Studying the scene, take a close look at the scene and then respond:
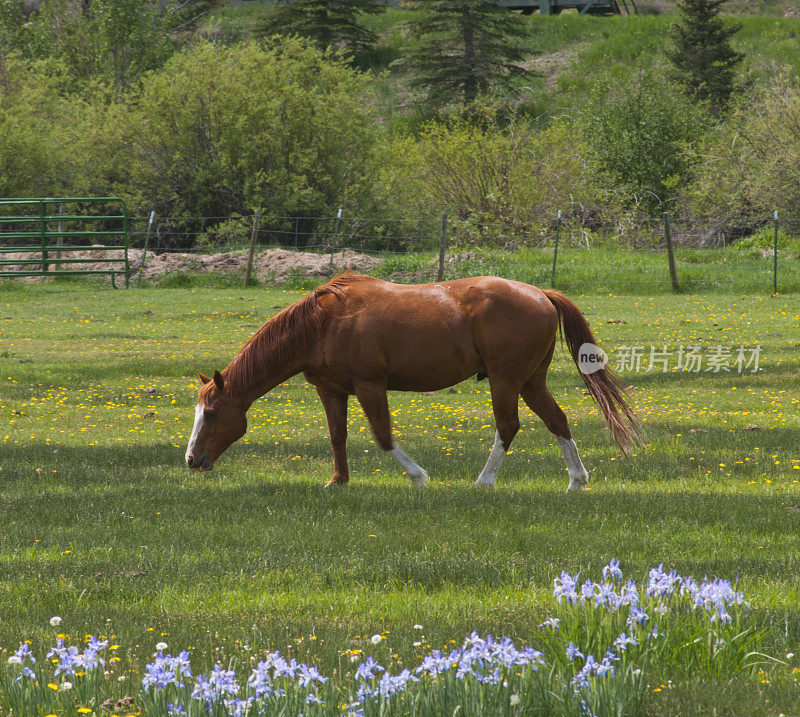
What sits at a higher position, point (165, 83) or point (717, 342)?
point (165, 83)

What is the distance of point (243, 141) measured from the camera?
33031 mm

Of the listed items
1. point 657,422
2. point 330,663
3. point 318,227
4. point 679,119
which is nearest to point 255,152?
point 318,227

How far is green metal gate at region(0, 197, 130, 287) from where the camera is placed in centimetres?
2753

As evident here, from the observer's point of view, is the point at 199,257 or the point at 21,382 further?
the point at 199,257

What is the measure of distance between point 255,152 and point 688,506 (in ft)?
93.5

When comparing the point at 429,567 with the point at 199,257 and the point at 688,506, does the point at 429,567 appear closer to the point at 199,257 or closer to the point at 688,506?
the point at 688,506

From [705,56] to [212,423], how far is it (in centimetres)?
4920

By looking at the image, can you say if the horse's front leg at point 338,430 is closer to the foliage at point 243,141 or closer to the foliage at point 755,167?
the foliage at point 243,141

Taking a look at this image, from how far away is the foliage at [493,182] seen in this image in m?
34.2

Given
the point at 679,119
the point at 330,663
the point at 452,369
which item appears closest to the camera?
the point at 330,663

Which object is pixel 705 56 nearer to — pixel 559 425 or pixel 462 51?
pixel 462 51

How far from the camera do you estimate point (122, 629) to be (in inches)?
170

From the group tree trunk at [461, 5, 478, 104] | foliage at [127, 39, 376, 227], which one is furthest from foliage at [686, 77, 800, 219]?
tree trunk at [461, 5, 478, 104]

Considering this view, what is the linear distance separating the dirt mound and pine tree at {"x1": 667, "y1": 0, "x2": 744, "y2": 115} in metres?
29.5
